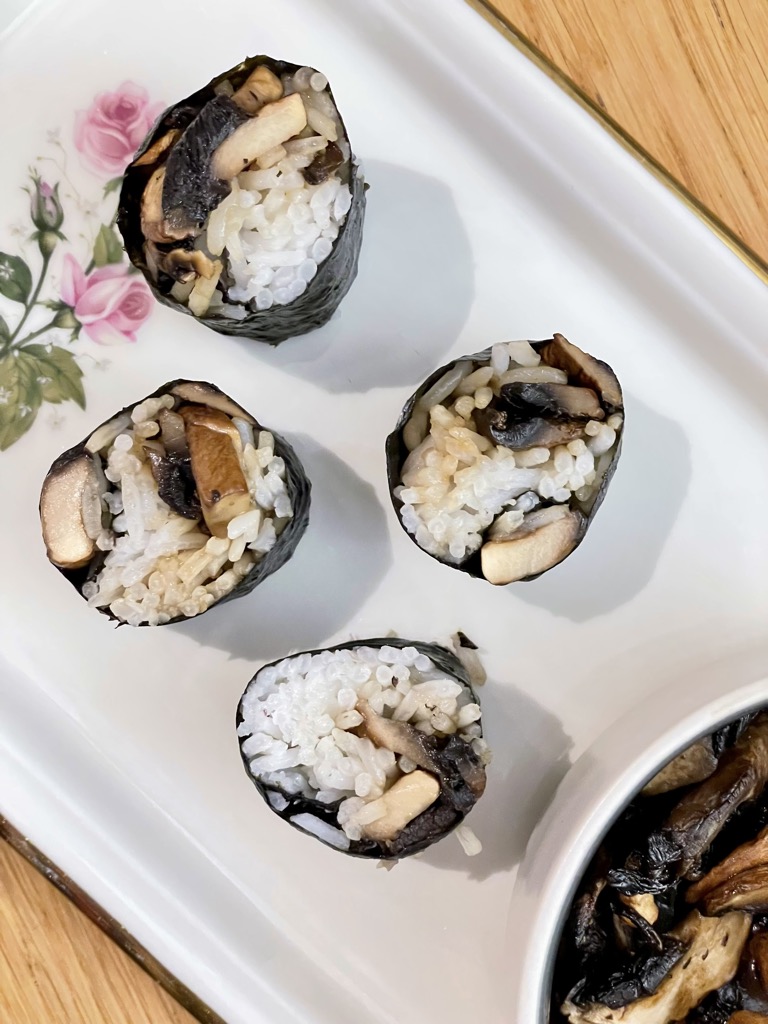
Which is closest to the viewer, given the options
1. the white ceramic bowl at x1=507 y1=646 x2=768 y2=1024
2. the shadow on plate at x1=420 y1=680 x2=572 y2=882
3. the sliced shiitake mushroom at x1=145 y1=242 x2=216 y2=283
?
the white ceramic bowl at x1=507 y1=646 x2=768 y2=1024

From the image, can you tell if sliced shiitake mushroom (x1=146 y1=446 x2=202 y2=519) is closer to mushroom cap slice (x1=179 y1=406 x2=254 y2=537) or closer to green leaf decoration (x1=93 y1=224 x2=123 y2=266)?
mushroom cap slice (x1=179 y1=406 x2=254 y2=537)

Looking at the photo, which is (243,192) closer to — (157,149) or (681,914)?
(157,149)

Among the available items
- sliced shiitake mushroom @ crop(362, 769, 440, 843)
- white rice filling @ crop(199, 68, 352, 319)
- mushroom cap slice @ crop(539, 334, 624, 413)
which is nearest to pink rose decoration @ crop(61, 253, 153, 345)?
white rice filling @ crop(199, 68, 352, 319)

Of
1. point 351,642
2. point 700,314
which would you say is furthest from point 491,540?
point 700,314

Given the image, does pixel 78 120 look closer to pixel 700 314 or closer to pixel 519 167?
pixel 519 167

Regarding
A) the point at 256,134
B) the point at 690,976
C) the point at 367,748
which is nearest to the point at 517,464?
the point at 367,748

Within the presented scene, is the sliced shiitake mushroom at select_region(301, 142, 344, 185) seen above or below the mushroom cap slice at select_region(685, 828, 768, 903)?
above

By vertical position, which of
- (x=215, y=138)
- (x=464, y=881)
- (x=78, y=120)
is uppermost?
(x=78, y=120)

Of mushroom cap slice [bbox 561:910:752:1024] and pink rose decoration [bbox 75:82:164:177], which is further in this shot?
pink rose decoration [bbox 75:82:164:177]
